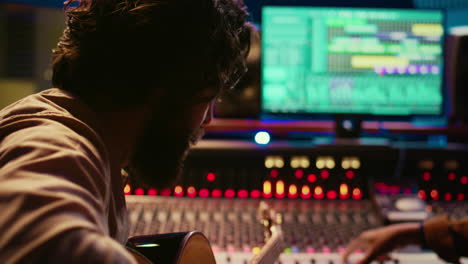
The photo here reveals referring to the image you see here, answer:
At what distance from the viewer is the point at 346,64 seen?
1.87m

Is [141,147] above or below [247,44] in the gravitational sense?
below

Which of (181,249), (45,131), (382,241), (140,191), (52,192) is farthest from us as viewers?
(140,191)

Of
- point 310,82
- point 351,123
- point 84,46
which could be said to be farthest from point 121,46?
point 351,123

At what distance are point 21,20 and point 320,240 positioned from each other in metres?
1.34

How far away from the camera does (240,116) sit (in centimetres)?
205

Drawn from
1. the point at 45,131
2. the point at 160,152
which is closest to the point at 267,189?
the point at 160,152

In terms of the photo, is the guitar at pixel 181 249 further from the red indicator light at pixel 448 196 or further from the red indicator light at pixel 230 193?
the red indicator light at pixel 448 196

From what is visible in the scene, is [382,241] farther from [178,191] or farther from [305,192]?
[178,191]

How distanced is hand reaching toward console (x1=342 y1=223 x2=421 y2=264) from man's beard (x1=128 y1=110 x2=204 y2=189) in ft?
1.92

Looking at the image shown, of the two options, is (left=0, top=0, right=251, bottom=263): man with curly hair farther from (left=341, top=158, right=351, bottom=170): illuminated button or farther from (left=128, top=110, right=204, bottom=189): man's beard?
(left=341, top=158, right=351, bottom=170): illuminated button

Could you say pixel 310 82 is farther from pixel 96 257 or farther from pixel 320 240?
pixel 96 257

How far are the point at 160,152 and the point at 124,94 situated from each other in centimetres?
12

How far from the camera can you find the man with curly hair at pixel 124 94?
65cm

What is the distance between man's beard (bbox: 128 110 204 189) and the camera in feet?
3.01
